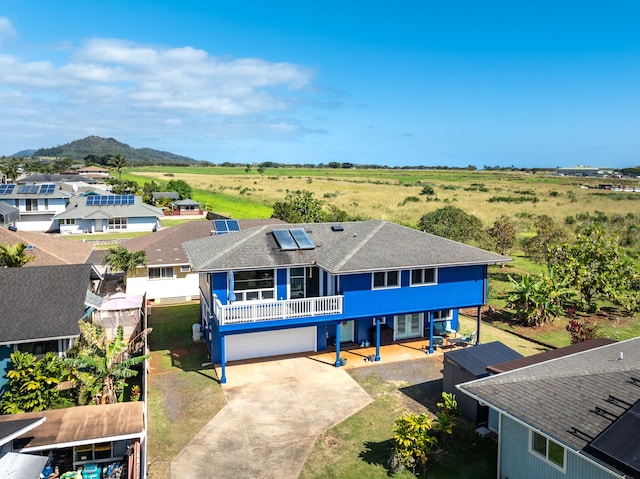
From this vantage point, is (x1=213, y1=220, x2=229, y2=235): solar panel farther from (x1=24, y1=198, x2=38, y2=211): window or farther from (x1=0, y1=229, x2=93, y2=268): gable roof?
(x1=24, y1=198, x2=38, y2=211): window

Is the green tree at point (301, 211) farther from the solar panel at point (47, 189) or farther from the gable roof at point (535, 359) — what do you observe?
the solar panel at point (47, 189)

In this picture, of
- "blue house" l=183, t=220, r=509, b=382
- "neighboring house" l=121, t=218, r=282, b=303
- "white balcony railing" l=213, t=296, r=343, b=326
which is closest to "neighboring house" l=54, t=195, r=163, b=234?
"neighboring house" l=121, t=218, r=282, b=303

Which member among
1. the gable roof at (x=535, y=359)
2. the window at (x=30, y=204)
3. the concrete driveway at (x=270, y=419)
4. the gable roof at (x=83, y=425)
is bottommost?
the concrete driveway at (x=270, y=419)

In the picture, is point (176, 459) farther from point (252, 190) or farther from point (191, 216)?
point (252, 190)

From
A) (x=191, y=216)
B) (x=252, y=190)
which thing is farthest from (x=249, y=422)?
(x=252, y=190)

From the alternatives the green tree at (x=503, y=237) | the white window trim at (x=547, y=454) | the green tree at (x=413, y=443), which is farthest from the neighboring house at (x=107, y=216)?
the white window trim at (x=547, y=454)

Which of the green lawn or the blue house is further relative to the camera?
the blue house

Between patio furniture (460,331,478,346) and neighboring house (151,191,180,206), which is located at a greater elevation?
neighboring house (151,191,180,206)
